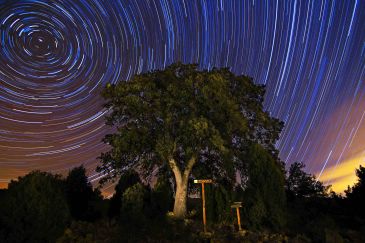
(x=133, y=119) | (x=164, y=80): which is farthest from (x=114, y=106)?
(x=164, y=80)

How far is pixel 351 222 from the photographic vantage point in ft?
71.0

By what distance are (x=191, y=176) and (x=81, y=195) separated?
24.6 ft

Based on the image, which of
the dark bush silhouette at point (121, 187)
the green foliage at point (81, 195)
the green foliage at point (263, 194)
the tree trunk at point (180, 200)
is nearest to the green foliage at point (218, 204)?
the green foliage at point (263, 194)

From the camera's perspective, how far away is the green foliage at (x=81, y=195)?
67.0 feet

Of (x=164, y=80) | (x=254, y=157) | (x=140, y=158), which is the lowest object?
(x=254, y=157)

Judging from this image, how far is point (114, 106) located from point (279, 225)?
1227cm

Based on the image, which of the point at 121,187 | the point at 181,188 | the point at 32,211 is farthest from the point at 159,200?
the point at 32,211

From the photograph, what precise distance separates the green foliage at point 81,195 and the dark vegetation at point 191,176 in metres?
0.06

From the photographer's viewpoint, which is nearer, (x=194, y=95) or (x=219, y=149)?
(x=219, y=149)

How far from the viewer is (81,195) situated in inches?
841

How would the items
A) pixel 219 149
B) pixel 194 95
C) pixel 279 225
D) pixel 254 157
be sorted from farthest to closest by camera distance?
1. pixel 194 95
2. pixel 219 149
3. pixel 254 157
4. pixel 279 225

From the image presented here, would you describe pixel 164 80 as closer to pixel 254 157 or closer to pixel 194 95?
pixel 194 95

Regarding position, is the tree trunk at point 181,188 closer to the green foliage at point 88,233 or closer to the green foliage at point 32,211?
the green foliage at point 88,233

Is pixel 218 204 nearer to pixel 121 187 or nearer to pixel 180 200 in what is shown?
pixel 180 200
